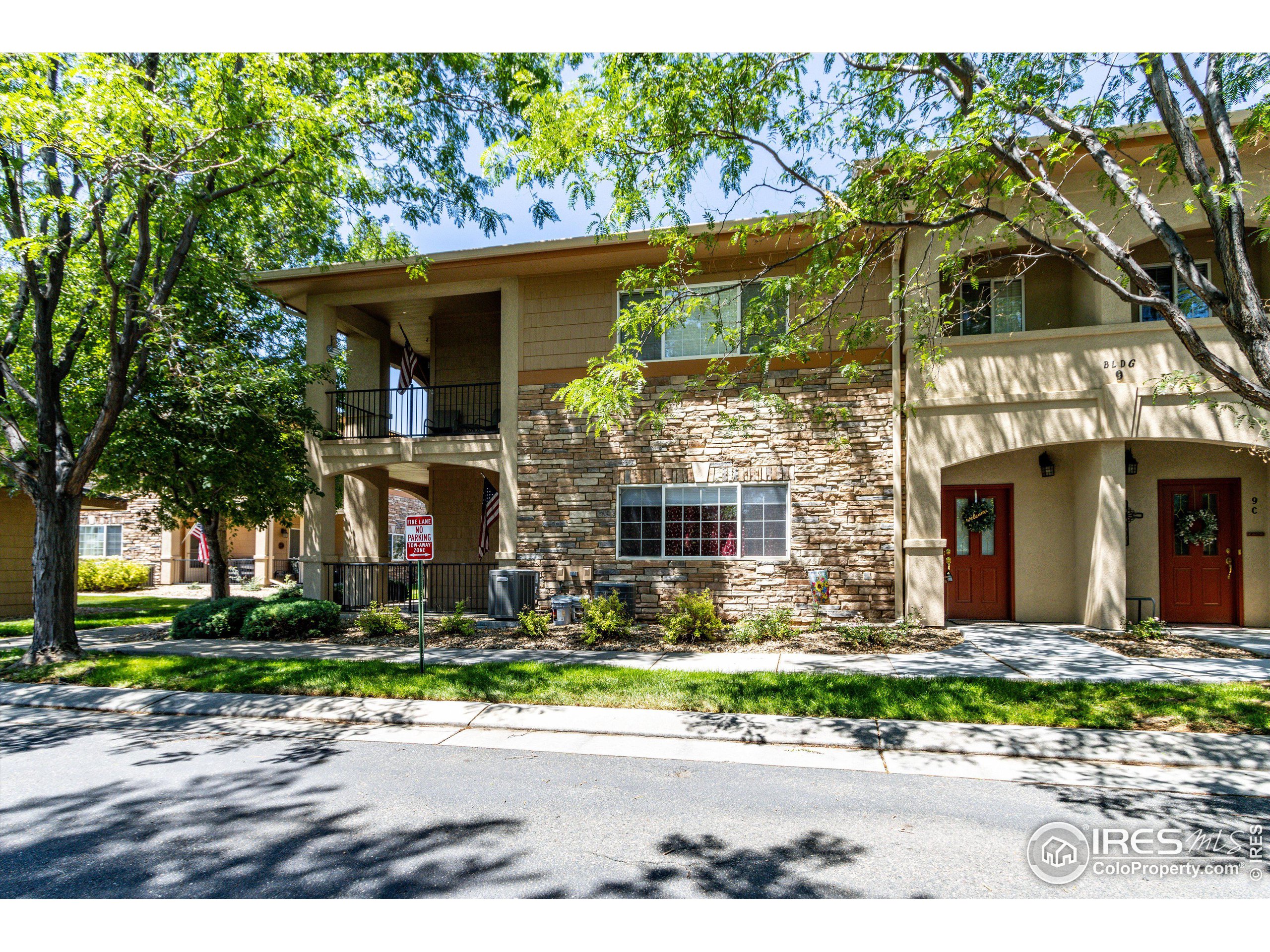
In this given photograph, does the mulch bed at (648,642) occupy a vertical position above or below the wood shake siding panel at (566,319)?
below

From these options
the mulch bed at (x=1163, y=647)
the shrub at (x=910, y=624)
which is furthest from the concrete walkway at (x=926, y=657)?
the shrub at (x=910, y=624)

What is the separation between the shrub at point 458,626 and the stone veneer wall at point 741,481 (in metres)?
1.49

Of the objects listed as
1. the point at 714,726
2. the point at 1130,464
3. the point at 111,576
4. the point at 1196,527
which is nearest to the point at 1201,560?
the point at 1196,527

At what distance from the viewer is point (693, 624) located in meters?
10.4

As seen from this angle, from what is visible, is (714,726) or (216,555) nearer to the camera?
(714,726)

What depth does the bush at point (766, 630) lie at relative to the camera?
1018 cm

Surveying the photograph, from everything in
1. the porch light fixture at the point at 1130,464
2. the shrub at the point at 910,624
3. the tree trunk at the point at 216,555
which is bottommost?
the shrub at the point at 910,624

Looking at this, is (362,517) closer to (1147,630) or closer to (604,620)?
(604,620)

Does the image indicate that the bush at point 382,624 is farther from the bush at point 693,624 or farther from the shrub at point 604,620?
the bush at point 693,624

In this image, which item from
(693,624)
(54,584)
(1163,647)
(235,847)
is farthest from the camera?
(693,624)

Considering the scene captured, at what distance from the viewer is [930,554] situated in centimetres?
1052

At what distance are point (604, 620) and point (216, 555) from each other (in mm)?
8810

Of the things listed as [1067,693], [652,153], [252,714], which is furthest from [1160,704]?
[252,714]

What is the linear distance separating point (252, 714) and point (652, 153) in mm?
7929
